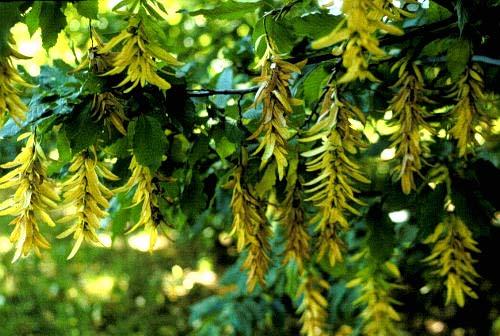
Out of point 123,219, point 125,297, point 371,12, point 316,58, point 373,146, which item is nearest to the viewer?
point 371,12

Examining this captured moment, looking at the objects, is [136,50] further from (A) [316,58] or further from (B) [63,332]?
(B) [63,332]

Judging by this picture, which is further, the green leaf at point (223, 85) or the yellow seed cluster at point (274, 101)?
the green leaf at point (223, 85)

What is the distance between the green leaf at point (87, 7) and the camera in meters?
0.91

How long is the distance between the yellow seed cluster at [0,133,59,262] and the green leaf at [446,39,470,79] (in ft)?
2.23

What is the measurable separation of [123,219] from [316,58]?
1.76 ft

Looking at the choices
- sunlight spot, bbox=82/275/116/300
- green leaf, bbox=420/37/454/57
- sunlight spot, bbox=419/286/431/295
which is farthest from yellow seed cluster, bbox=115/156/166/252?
sunlight spot, bbox=82/275/116/300

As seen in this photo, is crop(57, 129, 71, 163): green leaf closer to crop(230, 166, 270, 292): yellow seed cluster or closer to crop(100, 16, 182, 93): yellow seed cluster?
crop(100, 16, 182, 93): yellow seed cluster

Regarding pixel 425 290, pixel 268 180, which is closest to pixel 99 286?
pixel 425 290

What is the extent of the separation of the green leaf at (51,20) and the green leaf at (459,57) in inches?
24.9

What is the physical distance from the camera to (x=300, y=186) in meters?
1.24

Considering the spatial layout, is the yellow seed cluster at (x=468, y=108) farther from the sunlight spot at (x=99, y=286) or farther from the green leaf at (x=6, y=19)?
the sunlight spot at (x=99, y=286)

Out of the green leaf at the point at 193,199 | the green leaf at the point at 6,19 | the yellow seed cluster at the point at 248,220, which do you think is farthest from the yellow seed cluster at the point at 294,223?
the green leaf at the point at 6,19

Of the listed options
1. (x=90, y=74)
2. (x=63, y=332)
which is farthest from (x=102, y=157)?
(x=63, y=332)

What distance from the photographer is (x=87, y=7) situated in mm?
919
